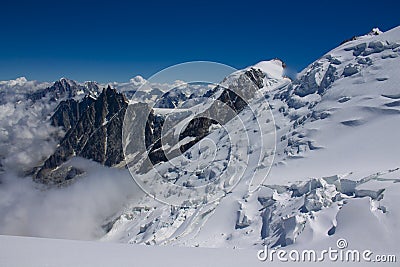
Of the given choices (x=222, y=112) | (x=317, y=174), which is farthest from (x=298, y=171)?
(x=222, y=112)

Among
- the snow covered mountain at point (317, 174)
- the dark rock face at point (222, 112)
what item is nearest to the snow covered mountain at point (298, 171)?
the snow covered mountain at point (317, 174)

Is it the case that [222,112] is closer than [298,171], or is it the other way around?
[298,171]

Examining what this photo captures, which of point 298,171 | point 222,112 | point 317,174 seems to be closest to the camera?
point 317,174

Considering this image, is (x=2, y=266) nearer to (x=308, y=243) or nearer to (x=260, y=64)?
(x=308, y=243)

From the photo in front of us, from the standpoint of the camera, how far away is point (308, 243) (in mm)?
27219

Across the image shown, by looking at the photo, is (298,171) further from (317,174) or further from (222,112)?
(222,112)

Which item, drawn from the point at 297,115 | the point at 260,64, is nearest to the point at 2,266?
the point at 297,115

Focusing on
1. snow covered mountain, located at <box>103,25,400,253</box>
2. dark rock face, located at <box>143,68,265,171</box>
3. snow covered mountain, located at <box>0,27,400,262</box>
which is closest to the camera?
snow covered mountain, located at <box>103,25,400,253</box>

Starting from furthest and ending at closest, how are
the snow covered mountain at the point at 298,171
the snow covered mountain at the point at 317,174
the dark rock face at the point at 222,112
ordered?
the dark rock face at the point at 222,112 → the snow covered mountain at the point at 298,171 → the snow covered mountain at the point at 317,174

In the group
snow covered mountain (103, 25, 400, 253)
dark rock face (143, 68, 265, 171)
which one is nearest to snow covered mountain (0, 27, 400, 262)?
snow covered mountain (103, 25, 400, 253)

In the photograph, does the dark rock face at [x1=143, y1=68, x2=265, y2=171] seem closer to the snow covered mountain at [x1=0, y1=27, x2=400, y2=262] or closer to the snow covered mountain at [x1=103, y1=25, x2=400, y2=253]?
the snow covered mountain at [x1=0, y1=27, x2=400, y2=262]

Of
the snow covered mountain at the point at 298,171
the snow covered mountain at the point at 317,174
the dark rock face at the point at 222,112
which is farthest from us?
the dark rock face at the point at 222,112

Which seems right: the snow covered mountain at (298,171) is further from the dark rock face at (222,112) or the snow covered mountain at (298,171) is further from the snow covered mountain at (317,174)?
the dark rock face at (222,112)

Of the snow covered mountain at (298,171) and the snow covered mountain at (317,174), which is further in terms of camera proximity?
the snow covered mountain at (298,171)
